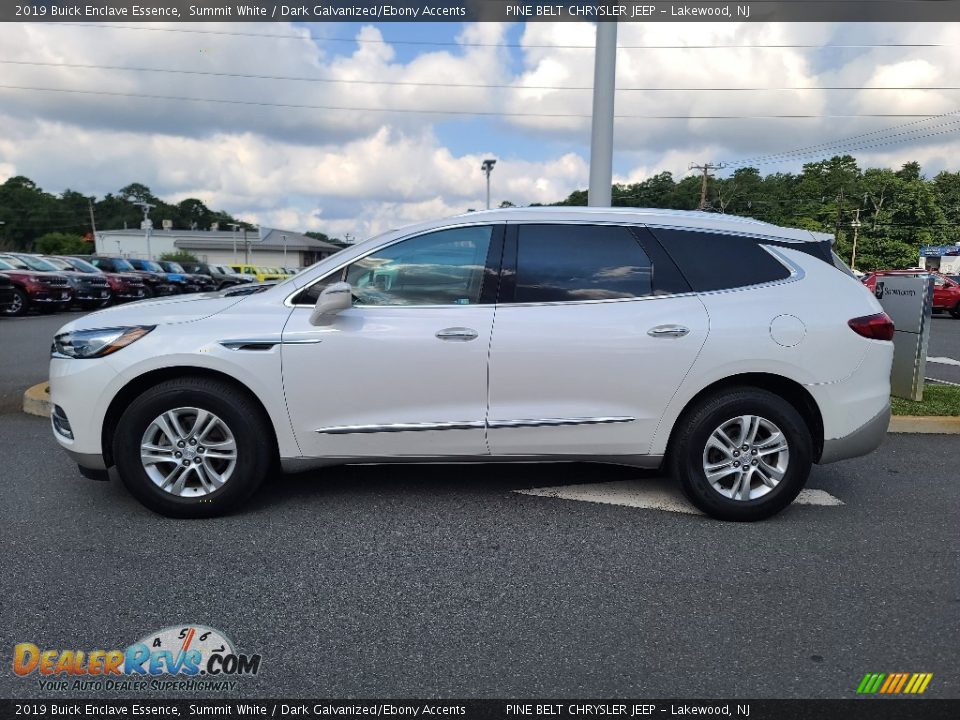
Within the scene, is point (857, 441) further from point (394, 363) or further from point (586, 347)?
point (394, 363)

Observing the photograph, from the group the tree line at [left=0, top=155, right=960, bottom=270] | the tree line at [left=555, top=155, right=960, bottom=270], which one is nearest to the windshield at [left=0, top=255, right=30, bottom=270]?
the tree line at [left=0, top=155, right=960, bottom=270]

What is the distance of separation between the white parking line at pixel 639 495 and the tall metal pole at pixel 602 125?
15.2ft

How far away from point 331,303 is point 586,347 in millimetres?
1439

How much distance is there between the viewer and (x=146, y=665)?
253cm

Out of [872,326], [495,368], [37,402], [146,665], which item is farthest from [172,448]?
[872,326]

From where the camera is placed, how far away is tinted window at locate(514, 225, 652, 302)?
3.90 meters

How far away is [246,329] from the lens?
377 centimetres

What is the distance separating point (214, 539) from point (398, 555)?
102cm

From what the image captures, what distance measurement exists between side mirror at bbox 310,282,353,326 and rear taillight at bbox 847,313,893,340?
2.88 metres

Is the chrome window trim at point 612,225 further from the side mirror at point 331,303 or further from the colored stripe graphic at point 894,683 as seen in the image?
the colored stripe graphic at point 894,683

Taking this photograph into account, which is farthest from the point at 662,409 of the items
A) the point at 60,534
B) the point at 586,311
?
the point at 60,534
